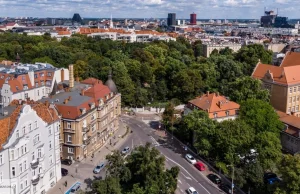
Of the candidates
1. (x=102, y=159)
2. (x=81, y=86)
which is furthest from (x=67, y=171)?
(x=81, y=86)

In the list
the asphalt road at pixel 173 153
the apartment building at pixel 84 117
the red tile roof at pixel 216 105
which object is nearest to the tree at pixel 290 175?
the asphalt road at pixel 173 153

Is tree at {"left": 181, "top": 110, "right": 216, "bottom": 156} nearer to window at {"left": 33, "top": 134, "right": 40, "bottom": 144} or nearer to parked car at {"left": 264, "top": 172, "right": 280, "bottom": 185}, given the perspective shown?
parked car at {"left": 264, "top": 172, "right": 280, "bottom": 185}

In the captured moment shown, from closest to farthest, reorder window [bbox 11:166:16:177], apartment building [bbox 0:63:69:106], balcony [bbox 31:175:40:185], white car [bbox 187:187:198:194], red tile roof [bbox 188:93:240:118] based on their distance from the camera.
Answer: window [bbox 11:166:16:177], balcony [bbox 31:175:40:185], white car [bbox 187:187:198:194], red tile roof [bbox 188:93:240:118], apartment building [bbox 0:63:69:106]

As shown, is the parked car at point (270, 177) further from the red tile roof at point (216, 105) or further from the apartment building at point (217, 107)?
the red tile roof at point (216, 105)

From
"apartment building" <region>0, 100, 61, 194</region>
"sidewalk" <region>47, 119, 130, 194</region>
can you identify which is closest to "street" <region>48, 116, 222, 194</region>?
"sidewalk" <region>47, 119, 130, 194</region>

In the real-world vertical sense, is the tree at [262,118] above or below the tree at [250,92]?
below

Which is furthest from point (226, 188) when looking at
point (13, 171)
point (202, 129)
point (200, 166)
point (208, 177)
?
point (13, 171)

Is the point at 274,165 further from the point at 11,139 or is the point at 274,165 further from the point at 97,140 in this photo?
the point at 11,139
